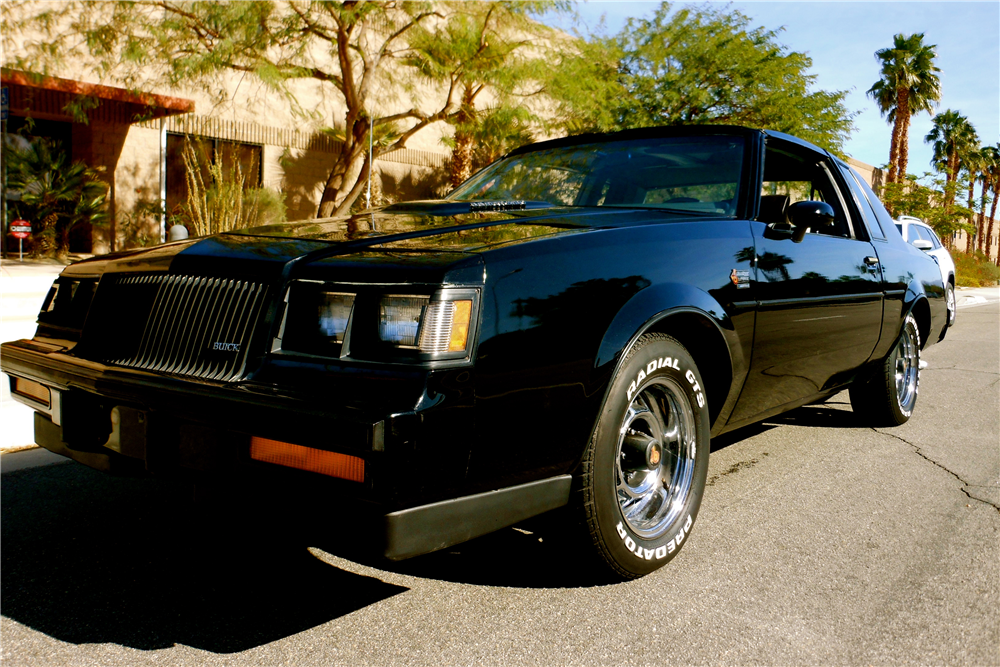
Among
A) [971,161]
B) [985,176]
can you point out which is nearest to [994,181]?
[985,176]

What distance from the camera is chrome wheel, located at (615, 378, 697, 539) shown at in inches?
110

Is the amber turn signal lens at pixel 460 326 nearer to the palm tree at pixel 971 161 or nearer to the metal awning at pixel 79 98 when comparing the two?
the metal awning at pixel 79 98

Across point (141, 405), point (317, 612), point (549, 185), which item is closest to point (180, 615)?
point (317, 612)

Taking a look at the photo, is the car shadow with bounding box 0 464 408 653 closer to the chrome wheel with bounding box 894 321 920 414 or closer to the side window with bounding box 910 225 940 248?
the chrome wheel with bounding box 894 321 920 414

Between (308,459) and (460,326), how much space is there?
503mm

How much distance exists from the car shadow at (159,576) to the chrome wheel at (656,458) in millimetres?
858

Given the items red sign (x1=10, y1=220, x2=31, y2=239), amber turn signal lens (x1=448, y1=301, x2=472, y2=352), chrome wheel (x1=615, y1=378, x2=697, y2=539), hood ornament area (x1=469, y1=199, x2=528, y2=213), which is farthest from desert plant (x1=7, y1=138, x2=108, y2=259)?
amber turn signal lens (x1=448, y1=301, x2=472, y2=352)

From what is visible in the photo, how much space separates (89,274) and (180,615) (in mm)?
1289

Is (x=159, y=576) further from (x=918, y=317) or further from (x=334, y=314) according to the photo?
(x=918, y=317)

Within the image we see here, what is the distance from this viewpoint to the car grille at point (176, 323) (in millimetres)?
2283

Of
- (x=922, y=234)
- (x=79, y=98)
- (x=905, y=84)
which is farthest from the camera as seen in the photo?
(x=905, y=84)

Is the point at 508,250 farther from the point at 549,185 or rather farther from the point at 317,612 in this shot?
the point at 549,185

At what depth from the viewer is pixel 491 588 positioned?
2.66 metres

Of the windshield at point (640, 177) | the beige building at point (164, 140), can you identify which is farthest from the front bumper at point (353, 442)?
the beige building at point (164, 140)
